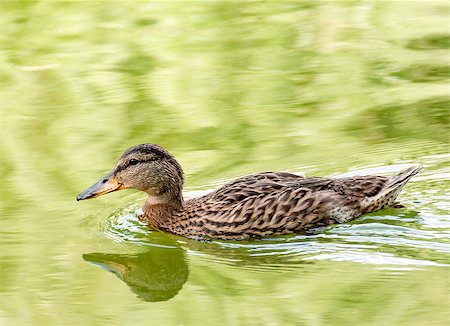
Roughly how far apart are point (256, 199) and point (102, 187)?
1329 mm

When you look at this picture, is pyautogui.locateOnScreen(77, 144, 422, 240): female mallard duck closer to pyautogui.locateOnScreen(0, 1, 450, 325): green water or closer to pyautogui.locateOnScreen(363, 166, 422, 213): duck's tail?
pyautogui.locateOnScreen(363, 166, 422, 213): duck's tail

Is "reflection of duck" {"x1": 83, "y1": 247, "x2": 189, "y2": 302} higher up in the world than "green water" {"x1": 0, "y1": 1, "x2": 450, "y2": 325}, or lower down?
lower down

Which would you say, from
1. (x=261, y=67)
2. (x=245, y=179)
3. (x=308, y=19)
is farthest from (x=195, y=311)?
(x=308, y=19)

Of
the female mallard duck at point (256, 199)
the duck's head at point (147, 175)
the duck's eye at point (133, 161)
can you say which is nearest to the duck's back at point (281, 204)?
the female mallard duck at point (256, 199)

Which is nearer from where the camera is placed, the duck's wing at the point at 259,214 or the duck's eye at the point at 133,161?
the duck's wing at the point at 259,214

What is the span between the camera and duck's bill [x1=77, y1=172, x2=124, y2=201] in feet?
32.6

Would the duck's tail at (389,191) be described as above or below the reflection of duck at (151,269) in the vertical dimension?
above

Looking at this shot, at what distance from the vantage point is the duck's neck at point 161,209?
10203 millimetres

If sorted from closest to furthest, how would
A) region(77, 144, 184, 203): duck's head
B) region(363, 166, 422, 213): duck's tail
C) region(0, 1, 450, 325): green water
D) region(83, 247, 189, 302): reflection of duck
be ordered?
1. region(0, 1, 450, 325): green water
2. region(83, 247, 189, 302): reflection of duck
3. region(363, 166, 422, 213): duck's tail
4. region(77, 144, 184, 203): duck's head

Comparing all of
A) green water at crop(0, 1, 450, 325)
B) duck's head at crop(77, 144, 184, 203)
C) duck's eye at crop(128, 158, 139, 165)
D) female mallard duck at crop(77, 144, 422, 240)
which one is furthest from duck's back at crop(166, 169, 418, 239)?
duck's eye at crop(128, 158, 139, 165)

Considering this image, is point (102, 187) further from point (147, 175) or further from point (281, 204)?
point (281, 204)

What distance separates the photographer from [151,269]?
362 inches

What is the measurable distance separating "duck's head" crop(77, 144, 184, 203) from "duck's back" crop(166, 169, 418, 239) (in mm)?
370

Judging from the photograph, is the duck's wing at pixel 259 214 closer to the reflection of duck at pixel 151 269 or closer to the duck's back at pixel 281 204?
the duck's back at pixel 281 204
